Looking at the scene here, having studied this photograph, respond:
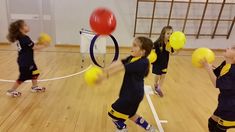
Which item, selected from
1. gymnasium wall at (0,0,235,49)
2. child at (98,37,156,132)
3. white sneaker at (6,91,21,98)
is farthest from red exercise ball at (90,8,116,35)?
gymnasium wall at (0,0,235,49)

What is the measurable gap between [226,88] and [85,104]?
1.97 meters

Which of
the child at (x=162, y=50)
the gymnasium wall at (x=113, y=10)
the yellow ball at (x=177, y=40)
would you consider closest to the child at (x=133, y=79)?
the yellow ball at (x=177, y=40)

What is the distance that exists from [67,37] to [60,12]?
0.74 meters

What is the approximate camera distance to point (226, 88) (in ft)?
5.77

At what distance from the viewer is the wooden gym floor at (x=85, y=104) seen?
2.67m

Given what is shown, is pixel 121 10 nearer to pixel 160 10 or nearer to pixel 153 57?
pixel 160 10

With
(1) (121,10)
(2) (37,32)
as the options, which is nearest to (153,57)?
(1) (121,10)

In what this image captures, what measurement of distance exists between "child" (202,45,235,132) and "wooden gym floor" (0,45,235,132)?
2.77 feet

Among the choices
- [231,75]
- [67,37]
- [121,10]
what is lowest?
[67,37]

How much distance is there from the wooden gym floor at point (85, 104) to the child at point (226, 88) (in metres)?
0.84

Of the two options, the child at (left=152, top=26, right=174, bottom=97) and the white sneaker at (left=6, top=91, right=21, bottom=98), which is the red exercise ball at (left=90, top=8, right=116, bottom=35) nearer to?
the child at (left=152, top=26, right=174, bottom=97)

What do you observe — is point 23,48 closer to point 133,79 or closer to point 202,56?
point 133,79

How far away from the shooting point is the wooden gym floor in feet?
8.76

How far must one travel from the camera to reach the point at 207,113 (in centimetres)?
311
